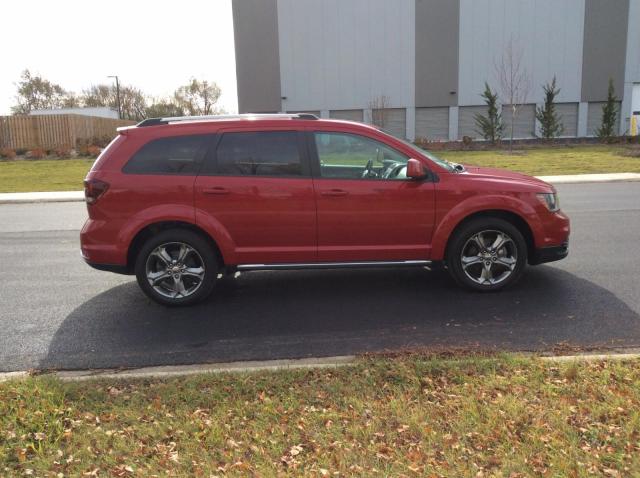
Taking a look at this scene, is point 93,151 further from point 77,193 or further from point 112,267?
point 112,267

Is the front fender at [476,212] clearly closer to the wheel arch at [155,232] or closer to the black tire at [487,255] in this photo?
the black tire at [487,255]

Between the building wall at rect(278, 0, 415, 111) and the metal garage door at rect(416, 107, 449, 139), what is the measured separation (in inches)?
52.1

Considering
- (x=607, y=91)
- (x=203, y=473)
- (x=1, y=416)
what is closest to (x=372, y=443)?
(x=203, y=473)

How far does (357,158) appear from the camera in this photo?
585cm

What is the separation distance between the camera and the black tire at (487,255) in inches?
230

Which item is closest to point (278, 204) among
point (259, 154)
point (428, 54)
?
point (259, 154)

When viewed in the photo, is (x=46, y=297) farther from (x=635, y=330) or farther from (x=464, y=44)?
(x=464, y=44)

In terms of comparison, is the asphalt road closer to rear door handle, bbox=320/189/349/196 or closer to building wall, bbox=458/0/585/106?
rear door handle, bbox=320/189/349/196

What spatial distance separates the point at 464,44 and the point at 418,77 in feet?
11.7

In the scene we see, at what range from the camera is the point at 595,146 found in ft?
104

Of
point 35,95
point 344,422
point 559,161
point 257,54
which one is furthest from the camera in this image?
point 35,95

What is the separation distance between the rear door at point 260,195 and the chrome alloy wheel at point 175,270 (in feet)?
1.29

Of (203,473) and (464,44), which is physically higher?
(464,44)

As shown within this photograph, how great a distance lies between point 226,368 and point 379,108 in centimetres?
3366
